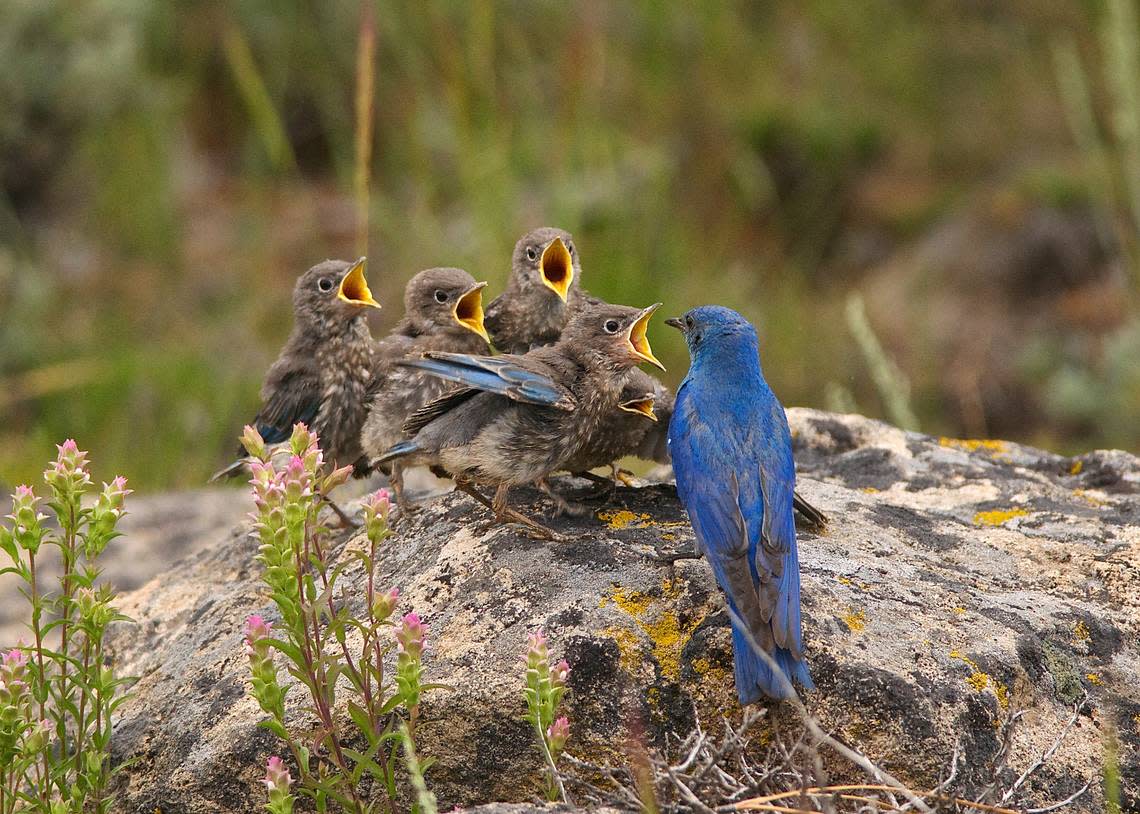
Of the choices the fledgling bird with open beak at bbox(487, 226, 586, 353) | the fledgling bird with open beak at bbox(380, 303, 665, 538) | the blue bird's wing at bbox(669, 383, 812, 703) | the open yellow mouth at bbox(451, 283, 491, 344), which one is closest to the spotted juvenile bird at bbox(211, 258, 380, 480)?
the open yellow mouth at bbox(451, 283, 491, 344)

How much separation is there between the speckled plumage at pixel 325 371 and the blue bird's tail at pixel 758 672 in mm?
2209

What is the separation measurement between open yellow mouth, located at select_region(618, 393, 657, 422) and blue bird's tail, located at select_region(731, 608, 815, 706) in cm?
116

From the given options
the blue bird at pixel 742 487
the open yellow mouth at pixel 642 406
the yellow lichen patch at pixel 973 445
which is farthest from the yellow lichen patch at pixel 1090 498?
the open yellow mouth at pixel 642 406

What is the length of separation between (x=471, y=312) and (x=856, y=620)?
2082 millimetres

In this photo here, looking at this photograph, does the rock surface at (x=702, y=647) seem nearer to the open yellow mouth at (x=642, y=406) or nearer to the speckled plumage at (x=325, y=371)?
the open yellow mouth at (x=642, y=406)

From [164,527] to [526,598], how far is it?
312cm

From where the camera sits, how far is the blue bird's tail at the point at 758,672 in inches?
137

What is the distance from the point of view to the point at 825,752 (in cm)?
360

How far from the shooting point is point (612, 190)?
9203 mm

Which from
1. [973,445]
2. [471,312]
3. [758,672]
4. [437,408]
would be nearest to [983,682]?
[758,672]

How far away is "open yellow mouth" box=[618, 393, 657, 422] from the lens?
4598 mm

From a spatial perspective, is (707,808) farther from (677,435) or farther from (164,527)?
(164,527)

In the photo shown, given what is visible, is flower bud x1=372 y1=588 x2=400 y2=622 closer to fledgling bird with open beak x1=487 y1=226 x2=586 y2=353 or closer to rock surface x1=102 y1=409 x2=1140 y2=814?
rock surface x1=102 y1=409 x2=1140 y2=814

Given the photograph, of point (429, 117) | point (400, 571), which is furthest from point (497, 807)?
point (429, 117)
